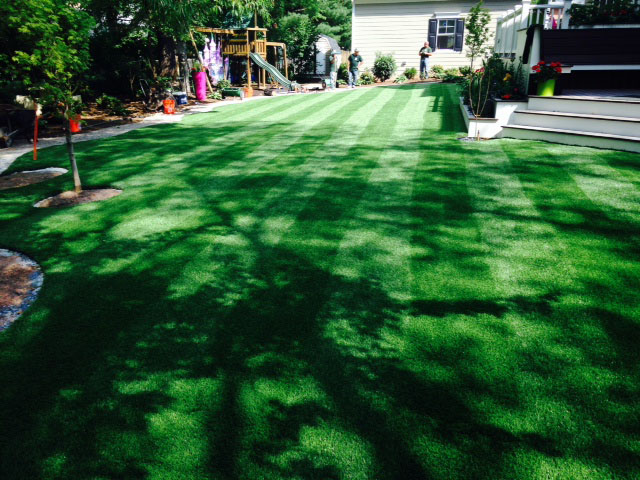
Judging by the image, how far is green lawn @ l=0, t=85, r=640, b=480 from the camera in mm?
2539

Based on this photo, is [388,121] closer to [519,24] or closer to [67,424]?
[519,24]

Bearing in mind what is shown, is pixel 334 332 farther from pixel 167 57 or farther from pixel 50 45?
pixel 167 57

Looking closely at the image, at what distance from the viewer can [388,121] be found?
12633 millimetres

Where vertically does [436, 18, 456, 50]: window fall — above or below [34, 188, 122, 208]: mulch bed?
above

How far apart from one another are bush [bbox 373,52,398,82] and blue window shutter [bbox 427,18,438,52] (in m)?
2.06

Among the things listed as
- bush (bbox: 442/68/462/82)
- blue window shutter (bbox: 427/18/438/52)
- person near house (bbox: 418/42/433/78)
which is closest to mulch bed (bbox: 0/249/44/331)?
bush (bbox: 442/68/462/82)

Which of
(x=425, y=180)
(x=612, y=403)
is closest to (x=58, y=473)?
(x=612, y=403)

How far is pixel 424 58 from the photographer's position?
2373cm

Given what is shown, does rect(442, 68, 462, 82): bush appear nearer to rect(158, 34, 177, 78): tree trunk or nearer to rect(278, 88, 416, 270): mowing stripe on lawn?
rect(158, 34, 177, 78): tree trunk

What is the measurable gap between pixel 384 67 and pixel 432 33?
10.0 feet

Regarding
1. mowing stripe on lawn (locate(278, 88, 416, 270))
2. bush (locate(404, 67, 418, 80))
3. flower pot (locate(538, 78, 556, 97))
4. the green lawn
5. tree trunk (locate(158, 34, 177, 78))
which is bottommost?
the green lawn

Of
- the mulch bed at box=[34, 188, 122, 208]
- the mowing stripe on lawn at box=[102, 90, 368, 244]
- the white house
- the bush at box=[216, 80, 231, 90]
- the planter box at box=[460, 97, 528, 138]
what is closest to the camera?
the mowing stripe on lawn at box=[102, 90, 368, 244]

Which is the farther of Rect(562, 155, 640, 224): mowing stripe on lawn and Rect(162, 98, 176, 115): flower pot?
Rect(162, 98, 176, 115): flower pot

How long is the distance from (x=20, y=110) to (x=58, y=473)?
11.5 meters
